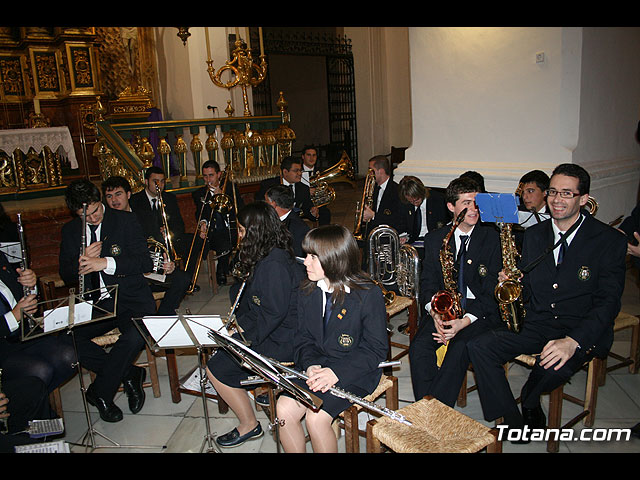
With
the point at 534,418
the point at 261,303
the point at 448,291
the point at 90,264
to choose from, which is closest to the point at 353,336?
the point at 261,303

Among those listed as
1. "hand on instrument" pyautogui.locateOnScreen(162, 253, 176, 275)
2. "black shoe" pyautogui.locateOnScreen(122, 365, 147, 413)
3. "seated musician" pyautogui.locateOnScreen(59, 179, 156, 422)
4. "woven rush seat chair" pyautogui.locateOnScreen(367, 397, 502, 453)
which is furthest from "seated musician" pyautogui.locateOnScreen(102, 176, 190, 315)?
"woven rush seat chair" pyautogui.locateOnScreen(367, 397, 502, 453)

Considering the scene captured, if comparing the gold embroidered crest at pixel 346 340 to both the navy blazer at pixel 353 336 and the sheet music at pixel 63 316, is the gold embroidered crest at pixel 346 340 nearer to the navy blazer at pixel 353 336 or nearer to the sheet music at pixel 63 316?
the navy blazer at pixel 353 336

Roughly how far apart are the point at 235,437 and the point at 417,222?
9.00ft

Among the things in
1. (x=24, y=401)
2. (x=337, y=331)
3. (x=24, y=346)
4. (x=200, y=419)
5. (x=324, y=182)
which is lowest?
(x=200, y=419)

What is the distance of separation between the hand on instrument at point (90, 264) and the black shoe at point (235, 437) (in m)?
1.51

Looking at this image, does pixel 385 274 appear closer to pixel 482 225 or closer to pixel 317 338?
pixel 482 225

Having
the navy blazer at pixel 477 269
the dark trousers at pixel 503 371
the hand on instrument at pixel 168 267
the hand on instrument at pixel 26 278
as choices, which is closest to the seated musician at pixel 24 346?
the hand on instrument at pixel 26 278

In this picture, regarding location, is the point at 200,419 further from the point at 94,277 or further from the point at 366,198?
the point at 366,198

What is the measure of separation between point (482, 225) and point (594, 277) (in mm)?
849

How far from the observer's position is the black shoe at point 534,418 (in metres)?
3.15

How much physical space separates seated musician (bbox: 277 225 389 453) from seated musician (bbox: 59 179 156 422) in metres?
1.52

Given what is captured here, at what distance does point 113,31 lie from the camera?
10.9 m

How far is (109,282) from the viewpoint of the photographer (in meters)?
4.02
